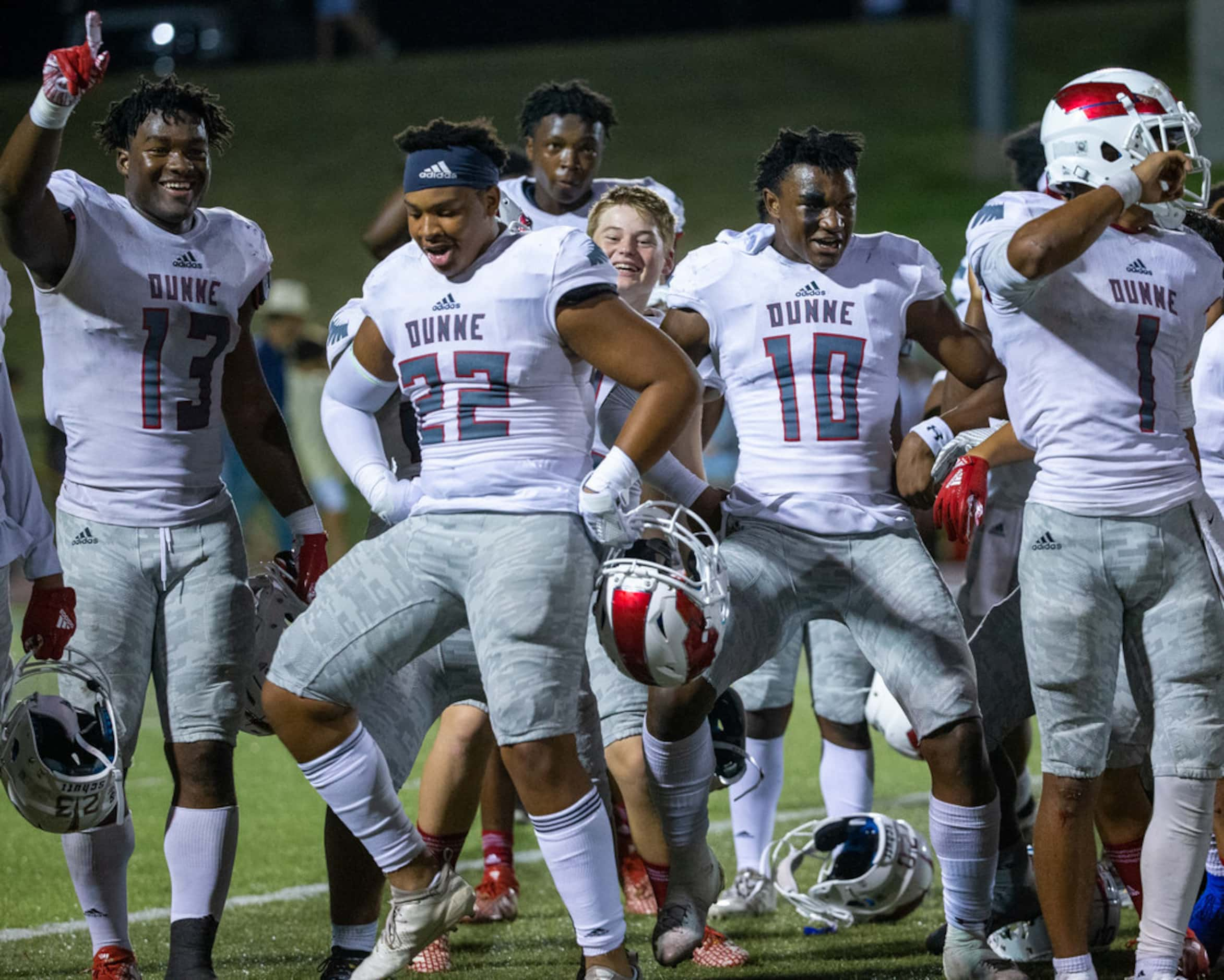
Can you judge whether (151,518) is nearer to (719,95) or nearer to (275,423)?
(275,423)

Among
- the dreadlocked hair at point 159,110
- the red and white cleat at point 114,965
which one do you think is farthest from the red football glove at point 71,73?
the red and white cleat at point 114,965

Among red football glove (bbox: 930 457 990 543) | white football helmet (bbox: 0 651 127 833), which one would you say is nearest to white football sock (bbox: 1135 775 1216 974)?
red football glove (bbox: 930 457 990 543)

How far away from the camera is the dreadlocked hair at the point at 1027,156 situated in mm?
5578

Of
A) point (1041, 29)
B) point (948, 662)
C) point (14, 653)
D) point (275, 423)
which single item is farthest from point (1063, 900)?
point (1041, 29)

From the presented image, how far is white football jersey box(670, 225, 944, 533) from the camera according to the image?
4.13 meters

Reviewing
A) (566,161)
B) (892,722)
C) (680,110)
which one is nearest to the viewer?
(892,722)

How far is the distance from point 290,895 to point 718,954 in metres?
1.59

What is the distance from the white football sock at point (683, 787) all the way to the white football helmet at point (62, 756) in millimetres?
1226

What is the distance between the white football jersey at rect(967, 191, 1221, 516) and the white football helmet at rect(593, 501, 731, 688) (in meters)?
0.76

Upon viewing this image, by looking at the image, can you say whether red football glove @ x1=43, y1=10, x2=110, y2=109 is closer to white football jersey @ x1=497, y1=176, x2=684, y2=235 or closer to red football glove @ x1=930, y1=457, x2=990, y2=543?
white football jersey @ x1=497, y1=176, x2=684, y2=235

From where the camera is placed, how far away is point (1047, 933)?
4121mm

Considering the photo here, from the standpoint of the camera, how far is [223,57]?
23531 mm

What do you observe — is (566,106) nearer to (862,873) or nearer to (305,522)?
(305,522)

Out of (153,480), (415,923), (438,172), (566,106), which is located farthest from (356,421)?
(566,106)
